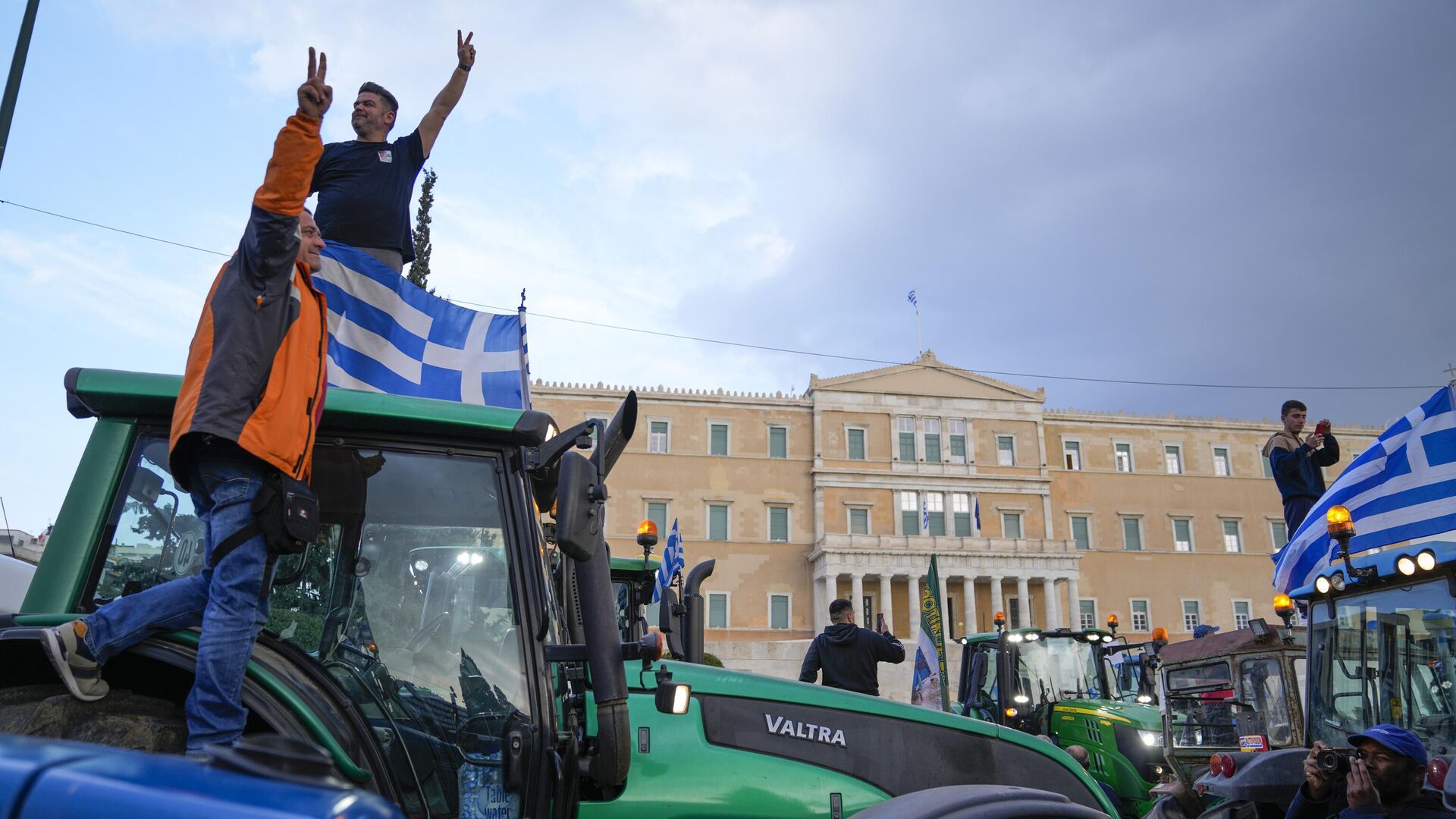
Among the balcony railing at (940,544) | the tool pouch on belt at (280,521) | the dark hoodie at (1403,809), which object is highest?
the balcony railing at (940,544)

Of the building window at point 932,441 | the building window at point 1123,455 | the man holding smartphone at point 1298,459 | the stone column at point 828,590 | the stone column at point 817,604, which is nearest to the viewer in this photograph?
the man holding smartphone at point 1298,459

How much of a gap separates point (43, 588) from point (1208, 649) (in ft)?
31.6

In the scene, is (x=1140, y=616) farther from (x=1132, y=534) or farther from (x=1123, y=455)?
(x=1123, y=455)

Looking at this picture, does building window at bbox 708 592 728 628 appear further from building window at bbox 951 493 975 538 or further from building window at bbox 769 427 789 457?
building window at bbox 951 493 975 538

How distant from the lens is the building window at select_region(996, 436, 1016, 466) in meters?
49.4

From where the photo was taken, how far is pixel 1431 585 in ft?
16.5

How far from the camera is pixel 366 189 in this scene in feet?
15.9

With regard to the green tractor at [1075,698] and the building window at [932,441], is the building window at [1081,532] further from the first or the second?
the green tractor at [1075,698]

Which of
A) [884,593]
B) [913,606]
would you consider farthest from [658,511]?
[913,606]

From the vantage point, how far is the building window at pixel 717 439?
47688mm

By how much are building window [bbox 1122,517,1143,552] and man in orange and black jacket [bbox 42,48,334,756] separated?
52.3m

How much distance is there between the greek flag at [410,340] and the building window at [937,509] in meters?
44.6

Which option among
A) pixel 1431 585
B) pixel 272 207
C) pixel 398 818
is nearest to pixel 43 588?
pixel 272 207

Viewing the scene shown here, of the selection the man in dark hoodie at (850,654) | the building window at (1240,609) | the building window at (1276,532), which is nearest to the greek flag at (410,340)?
the man in dark hoodie at (850,654)
